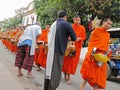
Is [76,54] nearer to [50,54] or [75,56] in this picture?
[75,56]

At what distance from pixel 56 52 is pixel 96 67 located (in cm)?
142

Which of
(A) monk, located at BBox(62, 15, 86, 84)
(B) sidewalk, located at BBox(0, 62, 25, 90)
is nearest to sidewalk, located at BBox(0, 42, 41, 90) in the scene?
(B) sidewalk, located at BBox(0, 62, 25, 90)

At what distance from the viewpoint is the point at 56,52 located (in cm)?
793

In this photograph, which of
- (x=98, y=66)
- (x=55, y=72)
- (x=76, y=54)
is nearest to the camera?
(x=55, y=72)

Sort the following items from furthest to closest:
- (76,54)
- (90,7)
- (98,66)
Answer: (90,7) < (76,54) < (98,66)

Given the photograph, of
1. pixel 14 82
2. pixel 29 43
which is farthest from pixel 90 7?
pixel 14 82

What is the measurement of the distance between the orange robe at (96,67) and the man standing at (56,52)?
3.65 feet

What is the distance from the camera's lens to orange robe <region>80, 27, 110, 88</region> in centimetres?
890

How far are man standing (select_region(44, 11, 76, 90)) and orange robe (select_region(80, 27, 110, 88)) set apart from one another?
1.11 metres

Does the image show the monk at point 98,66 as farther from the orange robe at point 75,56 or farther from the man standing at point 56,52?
the orange robe at point 75,56

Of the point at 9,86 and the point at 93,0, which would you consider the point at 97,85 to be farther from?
the point at 93,0

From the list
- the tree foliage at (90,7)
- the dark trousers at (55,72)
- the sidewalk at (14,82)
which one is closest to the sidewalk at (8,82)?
the sidewalk at (14,82)

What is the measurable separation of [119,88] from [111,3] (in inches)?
458

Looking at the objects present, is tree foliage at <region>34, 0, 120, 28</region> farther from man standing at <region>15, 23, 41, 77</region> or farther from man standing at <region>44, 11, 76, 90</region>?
man standing at <region>44, 11, 76, 90</region>
